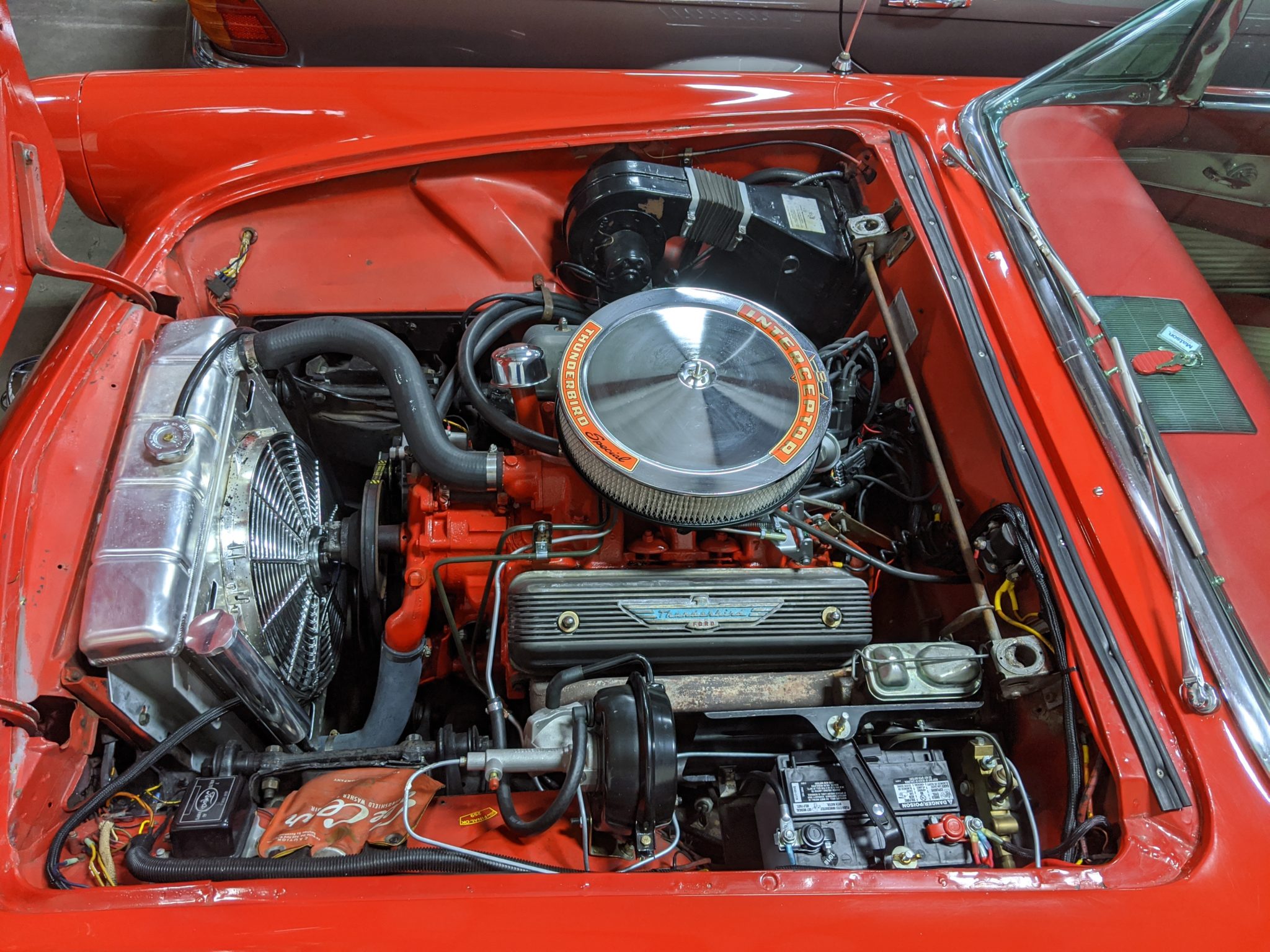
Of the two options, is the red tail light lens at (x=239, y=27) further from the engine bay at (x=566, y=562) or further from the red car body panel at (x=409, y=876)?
the engine bay at (x=566, y=562)

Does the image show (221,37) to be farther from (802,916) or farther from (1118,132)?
(802,916)

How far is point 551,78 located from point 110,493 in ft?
4.22

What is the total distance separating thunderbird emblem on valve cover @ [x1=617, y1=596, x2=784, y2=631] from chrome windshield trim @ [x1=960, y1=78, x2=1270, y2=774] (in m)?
0.61

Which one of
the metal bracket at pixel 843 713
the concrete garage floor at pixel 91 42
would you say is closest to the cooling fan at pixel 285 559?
the metal bracket at pixel 843 713

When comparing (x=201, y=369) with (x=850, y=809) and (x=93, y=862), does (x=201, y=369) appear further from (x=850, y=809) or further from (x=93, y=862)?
(x=850, y=809)

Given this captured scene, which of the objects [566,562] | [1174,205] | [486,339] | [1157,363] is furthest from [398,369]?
[1174,205]

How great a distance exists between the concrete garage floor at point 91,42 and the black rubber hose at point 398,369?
6.50 feet

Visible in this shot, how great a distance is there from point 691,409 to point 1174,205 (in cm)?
135

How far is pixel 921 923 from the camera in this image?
91cm

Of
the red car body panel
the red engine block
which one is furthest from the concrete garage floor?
the red engine block

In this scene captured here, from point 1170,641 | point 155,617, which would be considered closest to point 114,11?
point 155,617

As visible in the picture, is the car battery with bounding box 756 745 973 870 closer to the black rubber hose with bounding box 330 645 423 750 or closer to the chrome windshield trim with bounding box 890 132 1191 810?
the chrome windshield trim with bounding box 890 132 1191 810

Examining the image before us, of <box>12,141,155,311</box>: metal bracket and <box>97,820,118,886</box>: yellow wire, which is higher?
<box>12,141,155,311</box>: metal bracket

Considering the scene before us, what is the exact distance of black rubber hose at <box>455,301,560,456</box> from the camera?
55.4 inches
